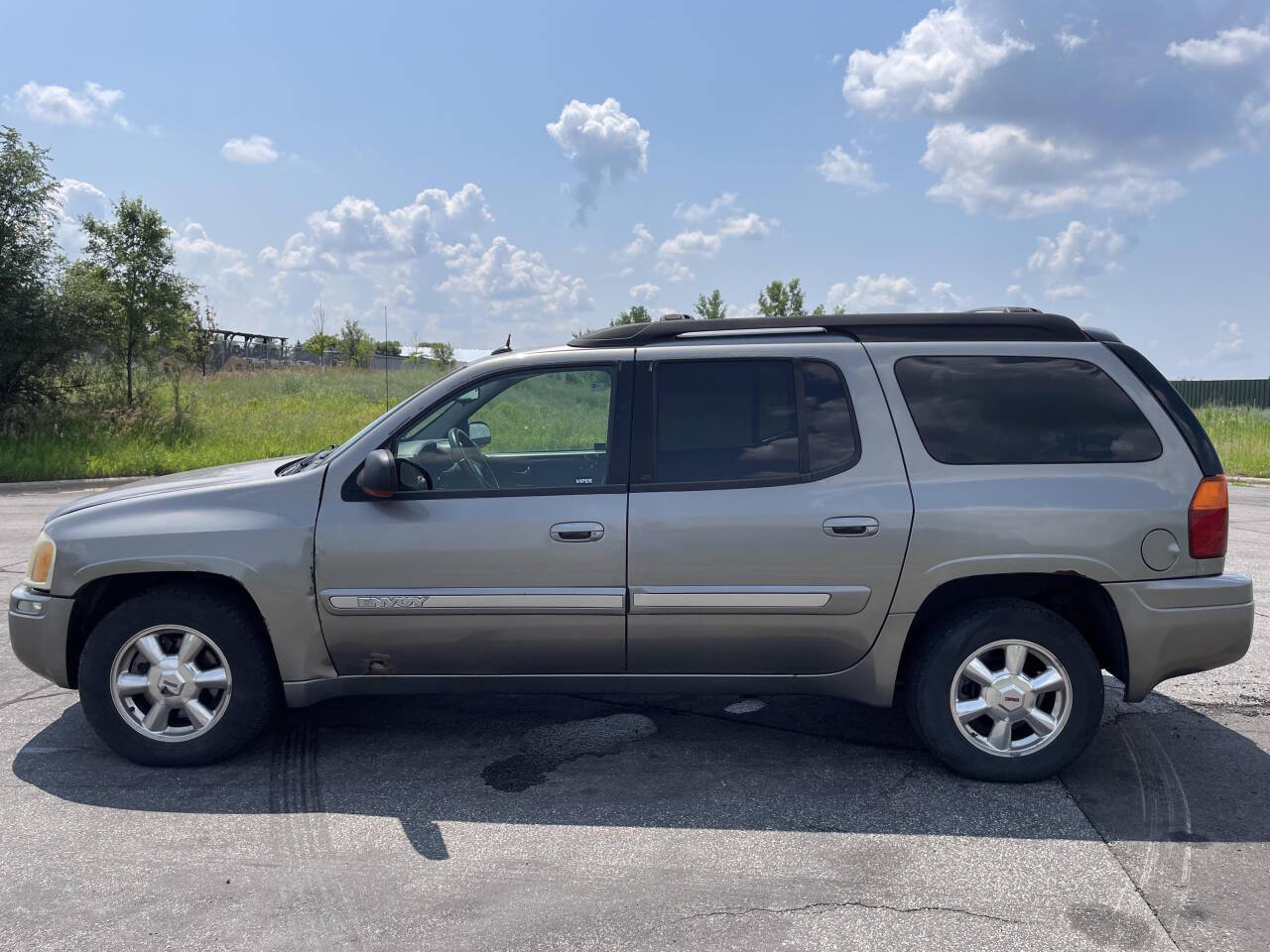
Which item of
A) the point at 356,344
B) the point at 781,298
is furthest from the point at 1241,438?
the point at 356,344

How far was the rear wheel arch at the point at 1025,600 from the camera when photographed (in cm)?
416

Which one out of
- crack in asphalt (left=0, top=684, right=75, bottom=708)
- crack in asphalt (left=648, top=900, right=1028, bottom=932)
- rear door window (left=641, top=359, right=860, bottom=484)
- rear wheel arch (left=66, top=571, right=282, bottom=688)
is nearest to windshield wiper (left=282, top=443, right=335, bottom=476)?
rear wheel arch (left=66, top=571, right=282, bottom=688)

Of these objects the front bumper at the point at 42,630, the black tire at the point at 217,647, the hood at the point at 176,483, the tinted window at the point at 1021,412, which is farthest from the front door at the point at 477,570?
the tinted window at the point at 1021,412

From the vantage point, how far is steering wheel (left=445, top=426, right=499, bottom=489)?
4.32 meters

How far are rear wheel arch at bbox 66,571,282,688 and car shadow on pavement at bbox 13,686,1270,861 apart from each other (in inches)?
19.9

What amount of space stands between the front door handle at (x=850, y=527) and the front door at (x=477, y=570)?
2.70 feet

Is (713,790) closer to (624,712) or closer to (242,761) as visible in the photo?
(624,712)

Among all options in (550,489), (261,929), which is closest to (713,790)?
(550,489)

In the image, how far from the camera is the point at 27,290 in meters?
19.3

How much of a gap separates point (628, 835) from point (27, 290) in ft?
65.2

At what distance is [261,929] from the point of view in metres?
3.04

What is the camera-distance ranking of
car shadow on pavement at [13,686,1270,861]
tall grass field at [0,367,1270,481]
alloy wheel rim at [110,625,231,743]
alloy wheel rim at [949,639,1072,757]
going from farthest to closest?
tall grass field at [0,367,1270,481], alloy wheel rim at [110,625,231,743], alloy wheel rim at [949,639,1072,757], car shadow on pavement at [13,686,1270,861]

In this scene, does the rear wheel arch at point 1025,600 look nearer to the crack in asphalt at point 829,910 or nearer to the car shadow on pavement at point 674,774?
the car shadow on pavement at point 674,774

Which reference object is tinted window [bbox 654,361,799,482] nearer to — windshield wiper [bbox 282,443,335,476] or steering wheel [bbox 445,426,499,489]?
steering wheel [bbox 445,426,499,489]
